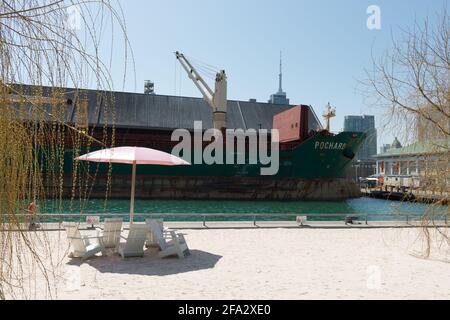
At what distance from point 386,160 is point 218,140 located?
39.0 meters

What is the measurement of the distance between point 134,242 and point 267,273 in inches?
97.0

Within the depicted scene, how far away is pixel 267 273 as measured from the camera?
5465 millimetres

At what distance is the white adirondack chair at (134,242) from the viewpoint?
6293 millimetres

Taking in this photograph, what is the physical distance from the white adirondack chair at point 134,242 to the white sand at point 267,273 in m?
0.18

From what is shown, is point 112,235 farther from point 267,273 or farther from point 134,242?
point 267,273

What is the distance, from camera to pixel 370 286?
484 cm

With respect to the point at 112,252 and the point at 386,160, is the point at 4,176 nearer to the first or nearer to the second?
the point at 112,252

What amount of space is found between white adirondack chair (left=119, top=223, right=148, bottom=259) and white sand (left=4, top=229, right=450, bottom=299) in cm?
18

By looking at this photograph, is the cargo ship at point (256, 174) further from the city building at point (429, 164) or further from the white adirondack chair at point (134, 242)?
the city building at point (429, 164)

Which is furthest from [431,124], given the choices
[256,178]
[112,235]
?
[256,178]

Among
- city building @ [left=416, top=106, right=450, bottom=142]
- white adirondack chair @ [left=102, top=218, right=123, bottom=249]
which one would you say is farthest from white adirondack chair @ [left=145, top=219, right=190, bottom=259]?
city building @ [left=416, top=106, right=450, bottom=142]

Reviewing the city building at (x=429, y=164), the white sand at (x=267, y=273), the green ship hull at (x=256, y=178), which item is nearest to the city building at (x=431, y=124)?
the city building at (x=429, y=164)

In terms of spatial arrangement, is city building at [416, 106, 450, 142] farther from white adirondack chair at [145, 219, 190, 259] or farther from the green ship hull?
the green ship hull

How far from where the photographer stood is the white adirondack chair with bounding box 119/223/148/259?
248 inches
